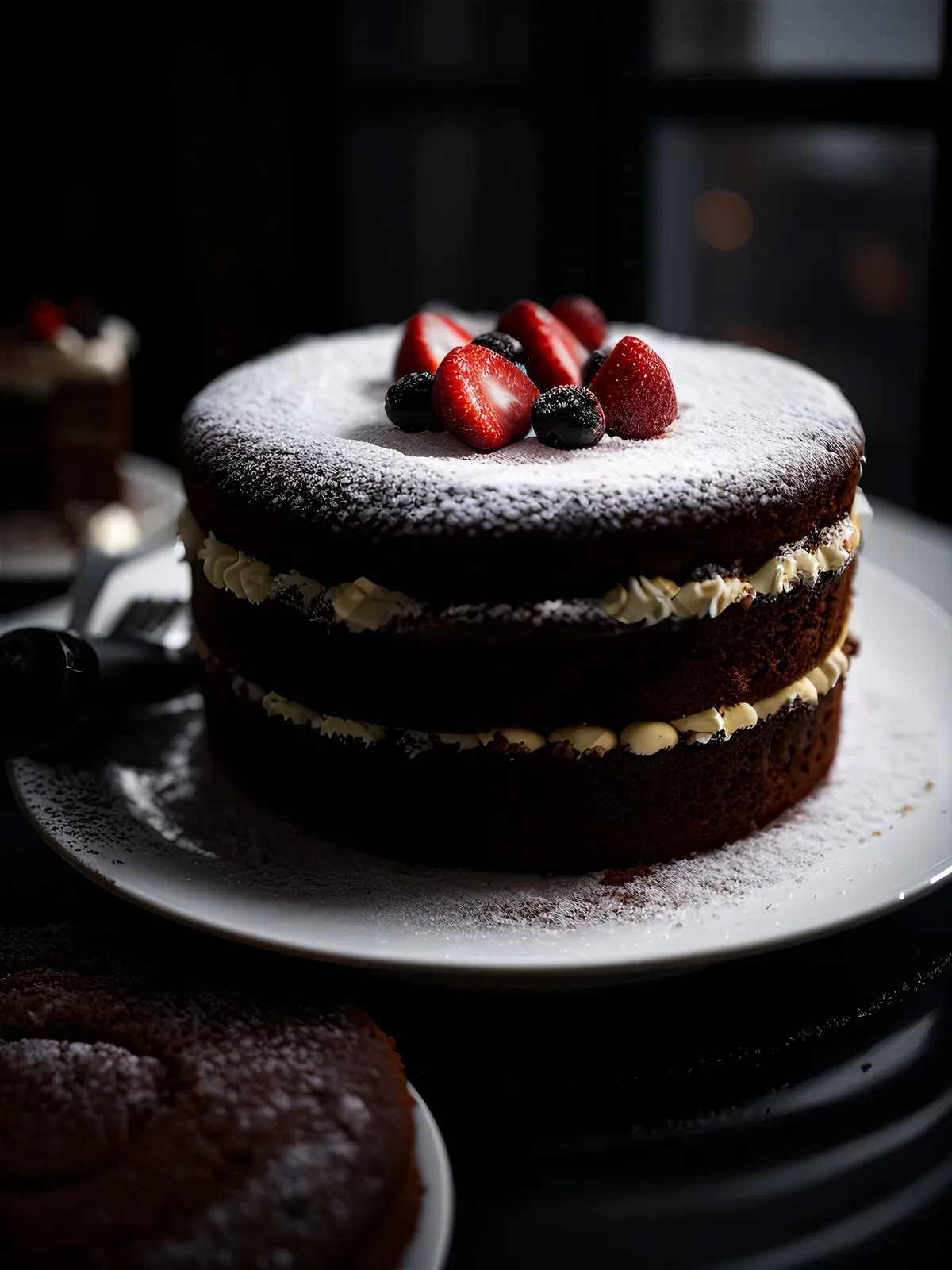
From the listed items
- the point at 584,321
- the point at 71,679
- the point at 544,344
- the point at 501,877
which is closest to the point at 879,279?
the point at 584,321

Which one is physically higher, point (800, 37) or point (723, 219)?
point (800, 37)

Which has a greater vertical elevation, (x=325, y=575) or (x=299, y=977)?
(x=325, y=575)

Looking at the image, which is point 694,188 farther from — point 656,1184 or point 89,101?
point 656,1184

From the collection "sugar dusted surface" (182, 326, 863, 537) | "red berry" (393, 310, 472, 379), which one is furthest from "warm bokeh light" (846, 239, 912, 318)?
"red berry" (393, 310, 472, 379)

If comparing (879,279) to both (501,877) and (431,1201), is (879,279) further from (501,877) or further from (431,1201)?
(431,1201)

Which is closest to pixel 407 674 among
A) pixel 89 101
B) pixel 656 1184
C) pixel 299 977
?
pixel 299 977

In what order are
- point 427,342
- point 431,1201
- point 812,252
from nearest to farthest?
1. point 431,1201
2. point 427,342
3. point 812,252

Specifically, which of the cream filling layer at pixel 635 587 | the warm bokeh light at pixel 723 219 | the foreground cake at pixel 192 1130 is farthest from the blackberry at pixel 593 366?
the warm bokeh light at pixel 723 219
